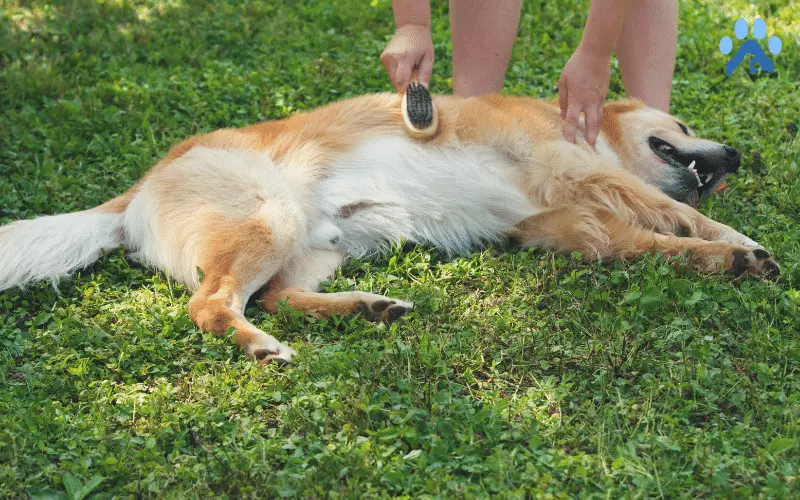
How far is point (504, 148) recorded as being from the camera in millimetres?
Answer: 4398

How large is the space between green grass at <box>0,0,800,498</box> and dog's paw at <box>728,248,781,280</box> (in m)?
0.10

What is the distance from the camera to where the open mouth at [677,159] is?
15.3 ft

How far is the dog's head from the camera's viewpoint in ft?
15.3

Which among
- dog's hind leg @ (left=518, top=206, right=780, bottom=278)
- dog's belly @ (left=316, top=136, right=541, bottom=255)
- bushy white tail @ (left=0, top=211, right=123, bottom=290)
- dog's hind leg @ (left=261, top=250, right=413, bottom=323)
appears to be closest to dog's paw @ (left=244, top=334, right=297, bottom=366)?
dog's hind leg @ (left=261, top=250, right=413, bottom=323)

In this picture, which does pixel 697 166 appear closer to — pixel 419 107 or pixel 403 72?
pixel 419 107

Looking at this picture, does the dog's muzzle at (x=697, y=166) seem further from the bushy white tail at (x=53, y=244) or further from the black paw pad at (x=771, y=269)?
the bushy white tail at (x=53, y=244)

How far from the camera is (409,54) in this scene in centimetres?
467

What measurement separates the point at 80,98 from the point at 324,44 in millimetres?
1807

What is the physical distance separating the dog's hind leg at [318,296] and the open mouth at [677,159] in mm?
1839

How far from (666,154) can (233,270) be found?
2431mm

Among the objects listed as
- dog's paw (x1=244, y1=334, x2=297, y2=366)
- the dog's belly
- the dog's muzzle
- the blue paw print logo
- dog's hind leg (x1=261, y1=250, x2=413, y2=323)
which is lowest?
dog's paw (x1=244, y1=334, x2=297, y2=366)

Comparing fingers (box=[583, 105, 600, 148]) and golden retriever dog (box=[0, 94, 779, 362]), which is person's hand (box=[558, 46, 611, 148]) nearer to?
fingers (box=[583, 105, 600, 148])

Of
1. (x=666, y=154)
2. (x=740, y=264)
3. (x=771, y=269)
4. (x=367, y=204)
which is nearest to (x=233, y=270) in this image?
(x=367, y=204)

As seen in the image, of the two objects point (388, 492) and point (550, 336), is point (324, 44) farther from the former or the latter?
point (388, 492)
